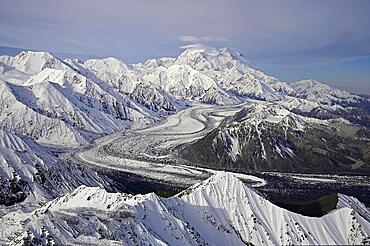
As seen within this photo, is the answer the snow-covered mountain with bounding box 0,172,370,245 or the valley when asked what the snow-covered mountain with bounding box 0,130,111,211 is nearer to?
the valley

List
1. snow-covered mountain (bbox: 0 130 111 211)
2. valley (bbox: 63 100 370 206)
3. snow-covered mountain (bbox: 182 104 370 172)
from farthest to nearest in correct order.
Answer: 1. snow-covered mountain (bbox: 182 104 370 172)
2. valley (bbox: 63 100 370 206)
3. snow-covered mountain (bbox: 0 130 111 211)

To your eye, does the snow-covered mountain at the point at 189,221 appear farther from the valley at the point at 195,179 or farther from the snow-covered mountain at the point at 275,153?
the snow-covered mountain at the point at 275,153

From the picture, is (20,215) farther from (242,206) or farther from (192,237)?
(242,206)

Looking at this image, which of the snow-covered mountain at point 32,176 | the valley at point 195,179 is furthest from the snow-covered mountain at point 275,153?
the snow-covered mountain at point 32,176

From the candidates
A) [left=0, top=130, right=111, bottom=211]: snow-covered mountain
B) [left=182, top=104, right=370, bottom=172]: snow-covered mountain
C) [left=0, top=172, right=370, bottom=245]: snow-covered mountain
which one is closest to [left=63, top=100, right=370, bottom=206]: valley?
[left=182, top=104, right=370, bottom=172]: snow-covered mountain

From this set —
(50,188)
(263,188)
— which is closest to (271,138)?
(263,188)

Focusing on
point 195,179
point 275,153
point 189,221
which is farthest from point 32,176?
point 275,153

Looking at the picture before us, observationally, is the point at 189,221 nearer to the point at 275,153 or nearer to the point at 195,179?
the point at 195,179

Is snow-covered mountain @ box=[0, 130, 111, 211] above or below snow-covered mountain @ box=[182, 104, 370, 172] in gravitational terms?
below
